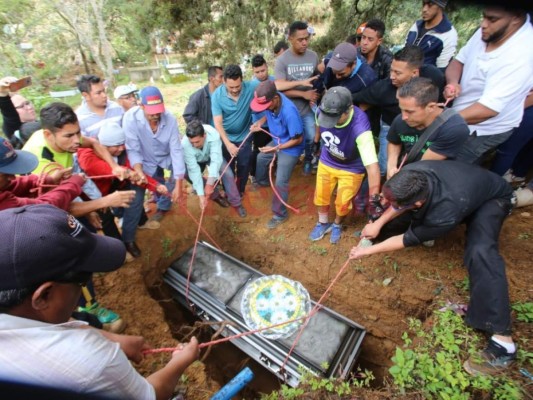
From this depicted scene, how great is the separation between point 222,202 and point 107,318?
7.72 feet

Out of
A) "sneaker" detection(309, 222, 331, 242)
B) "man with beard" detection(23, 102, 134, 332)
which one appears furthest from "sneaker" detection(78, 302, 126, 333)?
"sneaker" detection(309, 222, 331, 242)

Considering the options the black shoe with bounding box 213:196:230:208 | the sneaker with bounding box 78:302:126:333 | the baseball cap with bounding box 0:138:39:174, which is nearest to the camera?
the baseball cap with bounding box 0:138:39:174

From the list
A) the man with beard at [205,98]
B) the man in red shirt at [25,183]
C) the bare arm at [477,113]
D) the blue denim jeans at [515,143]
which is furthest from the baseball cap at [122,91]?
the blue denim jeans at [515,143]

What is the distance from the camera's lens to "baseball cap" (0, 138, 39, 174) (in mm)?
1966

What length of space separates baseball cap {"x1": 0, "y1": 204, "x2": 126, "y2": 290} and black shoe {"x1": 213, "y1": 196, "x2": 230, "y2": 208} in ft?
11.4

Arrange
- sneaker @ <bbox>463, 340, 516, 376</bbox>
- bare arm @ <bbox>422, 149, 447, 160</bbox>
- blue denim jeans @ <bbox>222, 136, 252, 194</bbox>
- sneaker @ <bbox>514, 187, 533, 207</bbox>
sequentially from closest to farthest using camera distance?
sneaker @ <bbox>463, 340, 516, 376</bbox>, bare arm @ <bbox>422, 149, 447, 160</bbox>, sneaker @ <bbox>514, 187, 533, 207</bbox>, blue denim jeans @ <bbox>222, 136, 252, 194</bbox>

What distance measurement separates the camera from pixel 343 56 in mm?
3479

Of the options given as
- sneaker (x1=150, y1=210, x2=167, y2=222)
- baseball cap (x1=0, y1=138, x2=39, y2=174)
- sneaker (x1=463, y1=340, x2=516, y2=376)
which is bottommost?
sneaker (x1=150, y1=210, x2=167, y2=222)

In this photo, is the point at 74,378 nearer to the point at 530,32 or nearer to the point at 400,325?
the point at 400,325

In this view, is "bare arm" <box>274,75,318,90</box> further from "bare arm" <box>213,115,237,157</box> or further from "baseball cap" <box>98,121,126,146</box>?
"baseball cap" <box>98,121,126,146</box>

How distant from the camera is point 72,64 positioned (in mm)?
13578

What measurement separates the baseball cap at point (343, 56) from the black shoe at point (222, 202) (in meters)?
2.57

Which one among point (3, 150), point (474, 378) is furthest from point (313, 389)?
point (3, 150)

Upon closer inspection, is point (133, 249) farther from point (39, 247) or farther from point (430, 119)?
point (430, 119)
